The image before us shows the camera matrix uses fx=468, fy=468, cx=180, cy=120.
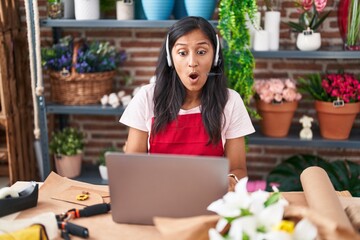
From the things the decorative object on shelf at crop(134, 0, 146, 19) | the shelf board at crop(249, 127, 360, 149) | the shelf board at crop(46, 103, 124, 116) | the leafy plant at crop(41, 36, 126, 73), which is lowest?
the shelf board at crop(249, 127, 360, 149)

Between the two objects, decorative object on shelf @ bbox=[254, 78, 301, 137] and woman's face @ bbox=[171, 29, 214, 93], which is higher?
woman's face @ bbox=[171, 29, 214, 93]

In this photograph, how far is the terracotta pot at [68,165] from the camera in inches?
112

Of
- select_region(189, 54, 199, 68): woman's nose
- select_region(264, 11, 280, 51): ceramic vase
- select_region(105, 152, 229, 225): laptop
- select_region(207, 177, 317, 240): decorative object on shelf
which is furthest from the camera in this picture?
select_region(264, 11, 280, 51): ceramic vase

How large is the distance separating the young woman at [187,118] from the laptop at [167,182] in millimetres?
617

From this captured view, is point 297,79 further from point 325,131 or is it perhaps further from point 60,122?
point 60,122

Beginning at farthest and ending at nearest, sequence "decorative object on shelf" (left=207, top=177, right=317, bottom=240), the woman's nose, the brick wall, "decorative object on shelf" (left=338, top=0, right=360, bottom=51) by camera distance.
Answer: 1. the brick wall
2. "decorative object on shelf" (left=338, top=0, right=360, bottom=51)
3. the woman's nose
4. "decorative object on shelf" (left=207, top=177, right=317, bottom=240)

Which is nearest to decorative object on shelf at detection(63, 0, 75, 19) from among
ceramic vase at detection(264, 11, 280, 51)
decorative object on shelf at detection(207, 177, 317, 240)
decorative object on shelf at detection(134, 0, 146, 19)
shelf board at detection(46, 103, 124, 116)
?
decorative object on shelf at detection(134, 0, 146, 19)

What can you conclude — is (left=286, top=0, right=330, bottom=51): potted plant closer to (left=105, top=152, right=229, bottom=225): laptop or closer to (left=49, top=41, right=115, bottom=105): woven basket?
(left=49, top=41, right=115, bottom=105): woven basket

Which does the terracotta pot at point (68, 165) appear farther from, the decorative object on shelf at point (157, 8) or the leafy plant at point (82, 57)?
the decorative object on shelf at point (157, 8)

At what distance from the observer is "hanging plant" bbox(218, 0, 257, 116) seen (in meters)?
2.35

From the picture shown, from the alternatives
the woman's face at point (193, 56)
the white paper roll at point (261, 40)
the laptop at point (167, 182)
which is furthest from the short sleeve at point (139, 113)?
the white paper roll at point (261, 40)

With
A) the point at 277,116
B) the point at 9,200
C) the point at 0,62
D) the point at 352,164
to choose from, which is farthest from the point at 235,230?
the point at 0,62

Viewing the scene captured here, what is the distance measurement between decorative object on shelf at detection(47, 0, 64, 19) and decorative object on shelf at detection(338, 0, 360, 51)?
1574 mm

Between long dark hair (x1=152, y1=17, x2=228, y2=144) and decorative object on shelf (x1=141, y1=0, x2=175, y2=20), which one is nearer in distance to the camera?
long dark hair (x1=152, y1=17, x2=228, y2=144)
